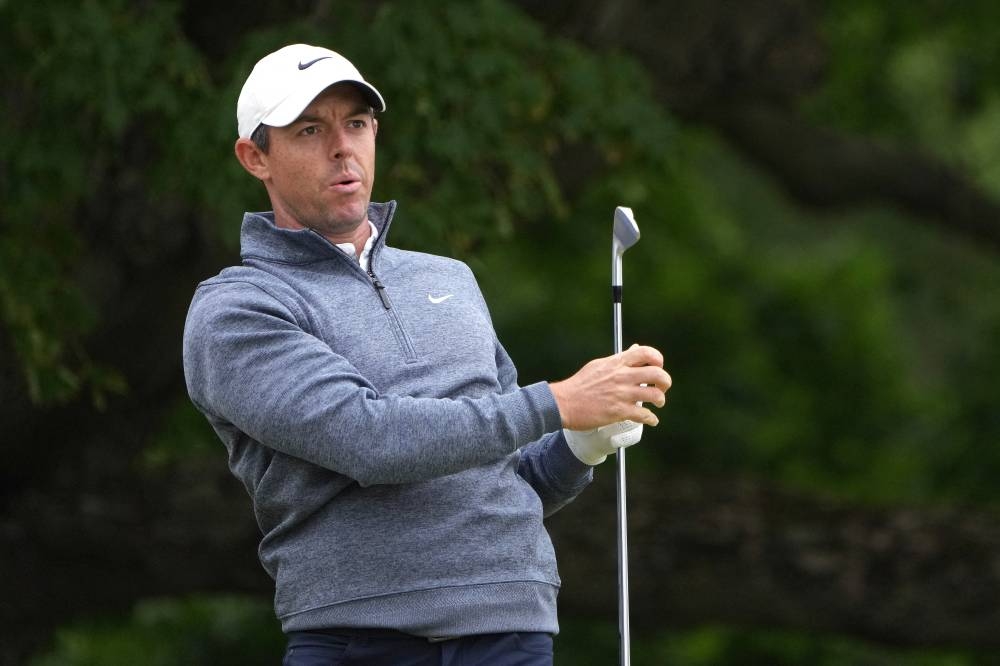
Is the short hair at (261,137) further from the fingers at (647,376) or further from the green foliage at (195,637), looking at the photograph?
the green foliage at (195,637)

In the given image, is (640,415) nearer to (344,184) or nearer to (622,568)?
(622,568)

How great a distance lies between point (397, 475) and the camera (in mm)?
2361

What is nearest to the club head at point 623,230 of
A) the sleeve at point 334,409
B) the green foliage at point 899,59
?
the sleeve at point 334,409

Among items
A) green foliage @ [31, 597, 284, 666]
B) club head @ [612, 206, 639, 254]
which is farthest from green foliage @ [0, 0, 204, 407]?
green foliage @ [31, 597, 284, 666]

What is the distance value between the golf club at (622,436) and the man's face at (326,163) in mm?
451

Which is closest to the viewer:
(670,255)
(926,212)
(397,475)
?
(397,475)

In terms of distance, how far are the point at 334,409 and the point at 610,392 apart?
0.39 metres

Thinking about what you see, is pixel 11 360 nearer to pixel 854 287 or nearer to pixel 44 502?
pixel 44 502

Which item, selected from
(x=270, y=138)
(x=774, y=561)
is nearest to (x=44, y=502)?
(x=774, y=561)

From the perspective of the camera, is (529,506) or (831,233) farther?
(831,233)

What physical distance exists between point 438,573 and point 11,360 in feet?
11.6

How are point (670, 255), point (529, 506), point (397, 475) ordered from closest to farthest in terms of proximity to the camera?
point (397, 475) → point (529, 506) → point (670, 255)

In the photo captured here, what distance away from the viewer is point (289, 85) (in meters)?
2.56

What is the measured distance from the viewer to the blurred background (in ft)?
16.5
